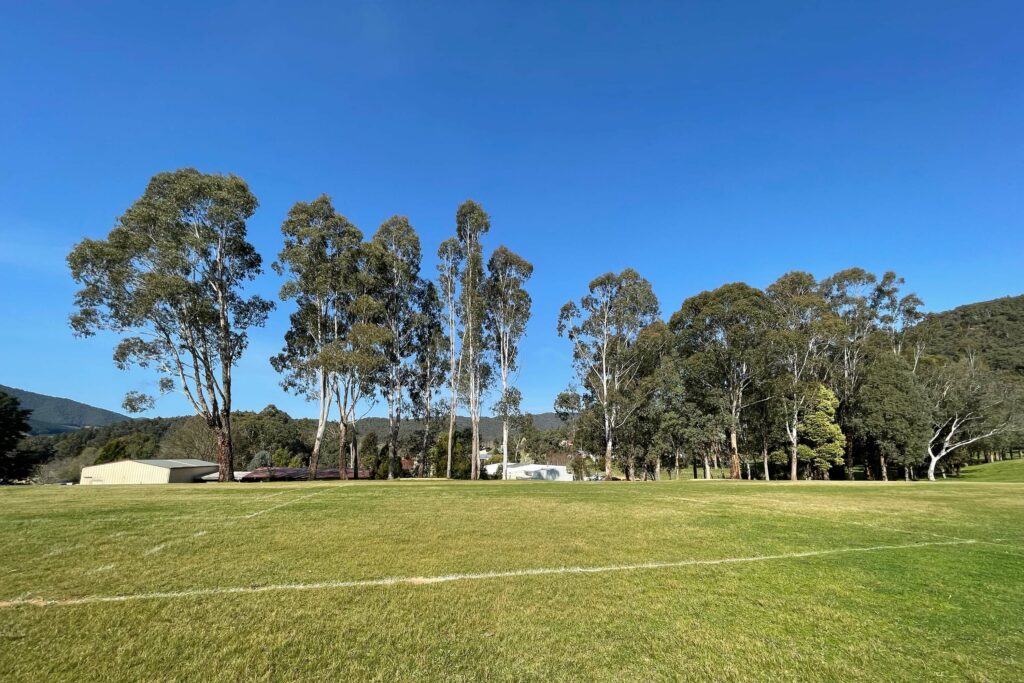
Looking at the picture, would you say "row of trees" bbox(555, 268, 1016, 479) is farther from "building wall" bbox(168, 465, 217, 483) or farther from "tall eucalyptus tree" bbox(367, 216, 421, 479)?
"building wall" bbox(168, 465, 217, 483)

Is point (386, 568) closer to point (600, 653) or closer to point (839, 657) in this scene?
point (600, 653)

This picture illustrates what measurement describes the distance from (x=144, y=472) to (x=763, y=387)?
6138 centimetres

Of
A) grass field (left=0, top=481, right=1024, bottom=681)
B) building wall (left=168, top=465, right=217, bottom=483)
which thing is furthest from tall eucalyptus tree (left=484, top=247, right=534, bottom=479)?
building wall (left=168, top=465, right=217, bottom=483)

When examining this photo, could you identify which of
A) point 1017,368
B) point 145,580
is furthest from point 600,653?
point 1017,368

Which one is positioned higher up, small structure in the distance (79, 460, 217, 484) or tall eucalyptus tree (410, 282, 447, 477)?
tall eucalyptus tree (410, 282, 447, 477)

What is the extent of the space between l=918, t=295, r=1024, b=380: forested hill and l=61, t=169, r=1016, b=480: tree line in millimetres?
11772

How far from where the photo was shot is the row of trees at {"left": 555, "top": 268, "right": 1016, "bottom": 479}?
3966 cm

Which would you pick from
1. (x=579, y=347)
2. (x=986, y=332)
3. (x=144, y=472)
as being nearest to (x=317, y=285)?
(x=579, y=347)

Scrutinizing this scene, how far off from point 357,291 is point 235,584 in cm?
3006

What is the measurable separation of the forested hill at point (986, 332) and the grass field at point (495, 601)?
55.6m

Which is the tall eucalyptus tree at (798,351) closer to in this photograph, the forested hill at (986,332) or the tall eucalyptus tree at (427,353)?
the forested hill at (986,332)

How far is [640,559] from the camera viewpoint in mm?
7191

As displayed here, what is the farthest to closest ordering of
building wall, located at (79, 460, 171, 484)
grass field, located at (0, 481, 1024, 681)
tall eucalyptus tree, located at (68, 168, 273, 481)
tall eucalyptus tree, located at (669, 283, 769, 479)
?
building wall, located at (79, 460, 171, 484)
tall eucalyptus tree, located at (669, 283, 769, 479)
tall eucalyptus tree, located at (68, 168, 273, 481)
grass field, located at (0, 481, 1024, 681)

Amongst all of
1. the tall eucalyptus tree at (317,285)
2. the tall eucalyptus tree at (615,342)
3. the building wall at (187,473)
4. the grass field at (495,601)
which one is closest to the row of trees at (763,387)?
the tall eucalyptus tree at (615,342)
